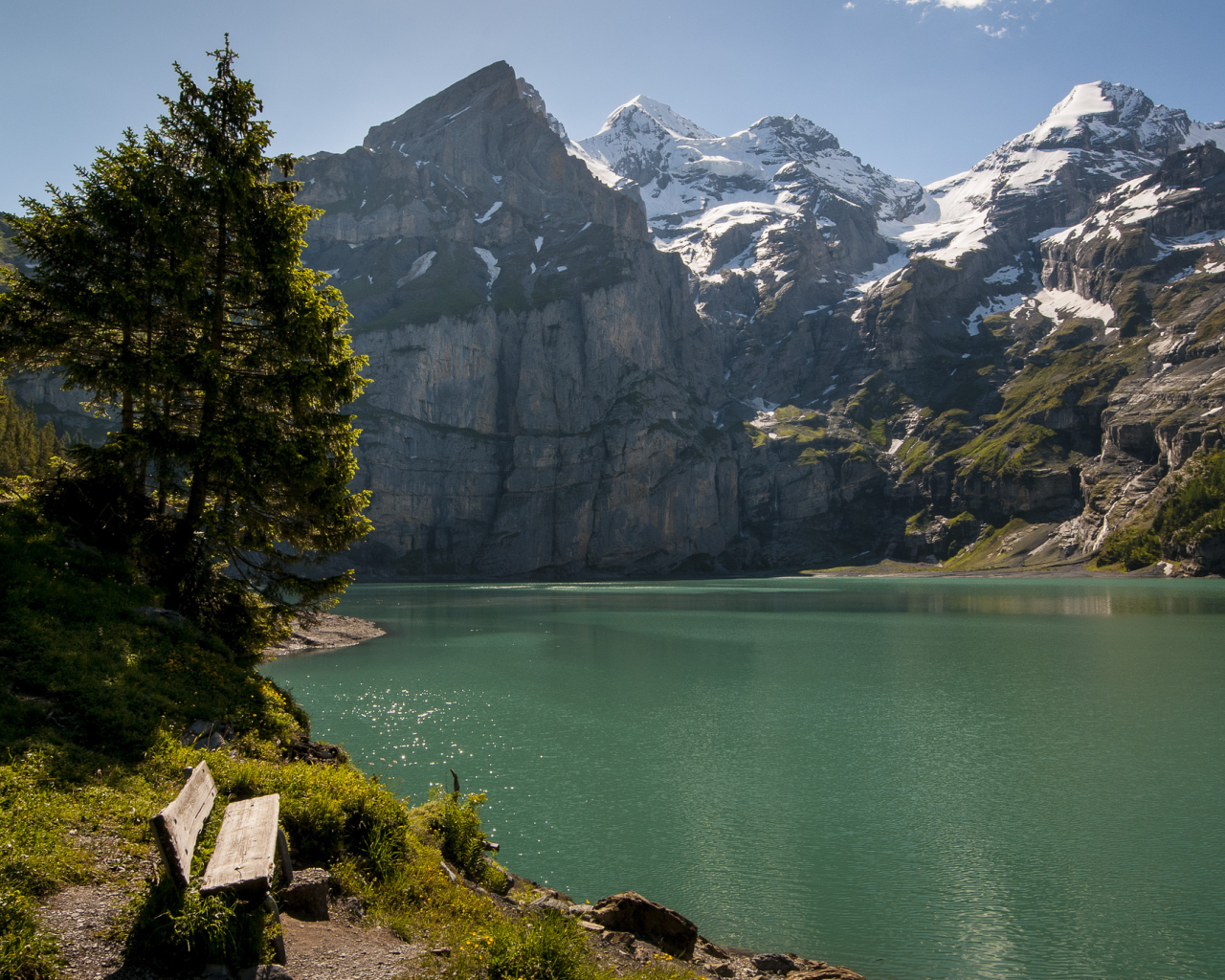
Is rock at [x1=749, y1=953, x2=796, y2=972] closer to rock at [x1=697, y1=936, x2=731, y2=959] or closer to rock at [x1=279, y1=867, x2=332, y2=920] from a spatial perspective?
rock at [x1=697, y1=936, x2=731, y2=959]

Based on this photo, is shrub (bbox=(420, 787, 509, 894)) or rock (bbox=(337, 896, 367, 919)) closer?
rock (bbox=(337, 896, 367, 919))

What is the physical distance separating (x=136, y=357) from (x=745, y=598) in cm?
10976

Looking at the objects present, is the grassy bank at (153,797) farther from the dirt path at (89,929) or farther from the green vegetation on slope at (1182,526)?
the green vegetation on slope at (1182,526)

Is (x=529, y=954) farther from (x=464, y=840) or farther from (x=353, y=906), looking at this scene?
(x=464, y=840)

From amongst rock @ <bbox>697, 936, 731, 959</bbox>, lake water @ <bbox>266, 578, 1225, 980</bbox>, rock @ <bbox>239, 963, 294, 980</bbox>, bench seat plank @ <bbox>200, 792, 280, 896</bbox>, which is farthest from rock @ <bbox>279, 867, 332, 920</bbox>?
lake water @ <bbox>266, 578, 1225, 980</bbox>

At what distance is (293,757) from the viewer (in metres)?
15.1

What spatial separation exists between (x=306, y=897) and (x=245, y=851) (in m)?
1.67

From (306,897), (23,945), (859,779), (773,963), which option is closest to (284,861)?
(306,897)

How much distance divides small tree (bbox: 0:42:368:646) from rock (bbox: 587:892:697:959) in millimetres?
10632

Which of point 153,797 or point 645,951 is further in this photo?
point 645,951

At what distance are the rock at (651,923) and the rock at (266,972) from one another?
762 centimetres

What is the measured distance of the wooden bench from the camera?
22.8 ft

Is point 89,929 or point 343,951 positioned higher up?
point 89,929

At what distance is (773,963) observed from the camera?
45.9 feet
